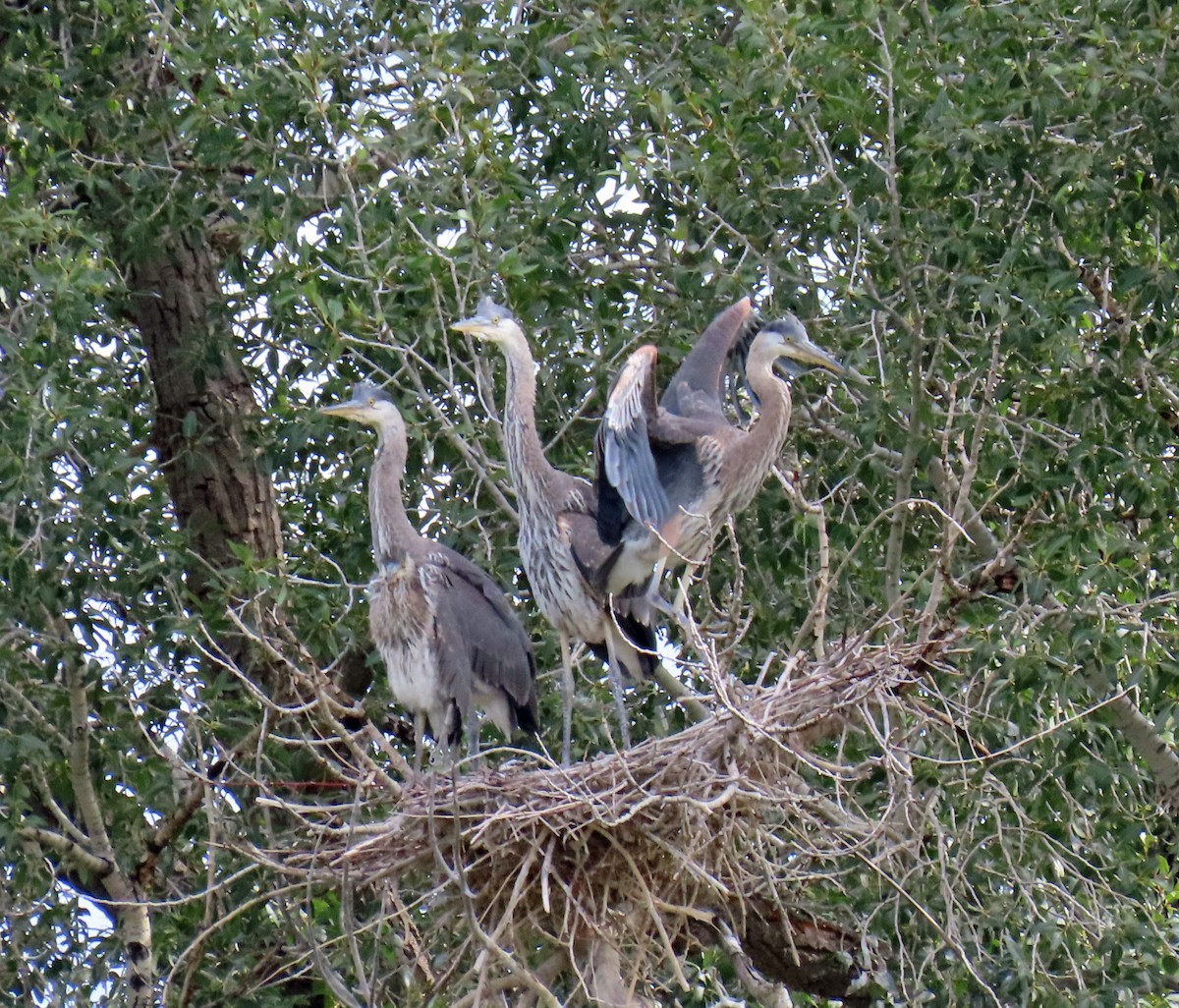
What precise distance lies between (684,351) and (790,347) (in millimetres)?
547

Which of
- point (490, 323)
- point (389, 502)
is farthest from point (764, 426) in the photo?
point (389, 502)

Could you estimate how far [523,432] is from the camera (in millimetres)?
6125

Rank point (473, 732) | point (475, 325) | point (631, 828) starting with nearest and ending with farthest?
point (631, 828) < point (475, 325) < point (473, 732)

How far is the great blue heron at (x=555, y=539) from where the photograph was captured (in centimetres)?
609

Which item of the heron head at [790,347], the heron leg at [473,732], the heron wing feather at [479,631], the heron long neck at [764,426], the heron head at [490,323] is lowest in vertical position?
the heron leg at [473,732]

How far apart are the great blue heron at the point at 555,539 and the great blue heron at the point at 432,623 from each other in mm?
165

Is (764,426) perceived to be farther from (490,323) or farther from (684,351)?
(490,323)

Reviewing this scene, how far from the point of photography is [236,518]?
297 inches

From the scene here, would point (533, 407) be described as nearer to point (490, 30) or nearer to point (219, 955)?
point (490, 30)

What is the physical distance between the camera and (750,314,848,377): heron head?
6119 millimetres

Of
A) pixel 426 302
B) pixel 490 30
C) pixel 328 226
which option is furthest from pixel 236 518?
pixel 490 30

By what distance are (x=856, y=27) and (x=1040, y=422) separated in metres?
1.39

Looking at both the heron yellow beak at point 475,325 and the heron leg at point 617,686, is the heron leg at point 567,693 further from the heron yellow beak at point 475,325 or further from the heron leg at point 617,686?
the heron yellow beak at point 475,325

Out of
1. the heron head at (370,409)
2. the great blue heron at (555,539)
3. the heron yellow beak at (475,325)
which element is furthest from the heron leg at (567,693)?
the heron yellow beak at (475,325)
